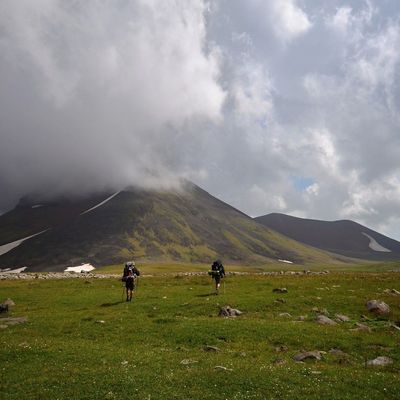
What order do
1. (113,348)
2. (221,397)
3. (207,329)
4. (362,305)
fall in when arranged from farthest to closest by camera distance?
1. (362,305)
2. (207,329)
3. (113,348)
4. (221,397)

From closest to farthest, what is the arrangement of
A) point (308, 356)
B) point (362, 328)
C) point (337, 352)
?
point (308, 356) → point (337, 352) → point (362, 328)

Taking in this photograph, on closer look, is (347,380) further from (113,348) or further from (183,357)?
(113,348)

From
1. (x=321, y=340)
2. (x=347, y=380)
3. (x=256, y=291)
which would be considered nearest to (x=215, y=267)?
(x=256, y=291)

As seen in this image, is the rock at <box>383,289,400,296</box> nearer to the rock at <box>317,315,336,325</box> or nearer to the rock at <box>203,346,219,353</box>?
the rock at <box>317,315,336,325</box>

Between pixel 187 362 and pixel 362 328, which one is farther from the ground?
pixel 362 328

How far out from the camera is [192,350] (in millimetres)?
23312

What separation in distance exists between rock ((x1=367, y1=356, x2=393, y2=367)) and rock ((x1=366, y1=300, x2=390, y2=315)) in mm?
12672

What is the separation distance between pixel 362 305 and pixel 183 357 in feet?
70.2

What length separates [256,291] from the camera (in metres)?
46.1

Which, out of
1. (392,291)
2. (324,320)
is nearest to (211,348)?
(324,320)

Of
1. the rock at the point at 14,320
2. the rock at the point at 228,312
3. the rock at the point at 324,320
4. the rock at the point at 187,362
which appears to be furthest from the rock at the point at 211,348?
the rock at the point at 14,320

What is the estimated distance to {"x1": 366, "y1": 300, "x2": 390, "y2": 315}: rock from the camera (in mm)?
33112

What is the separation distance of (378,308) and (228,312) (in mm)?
12815

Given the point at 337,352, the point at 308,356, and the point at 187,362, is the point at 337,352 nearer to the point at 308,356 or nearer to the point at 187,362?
the point at 308,356
